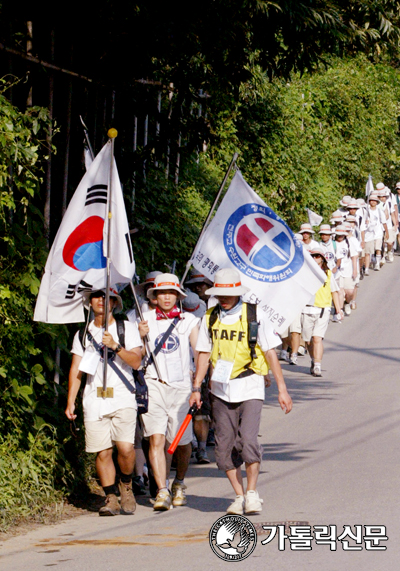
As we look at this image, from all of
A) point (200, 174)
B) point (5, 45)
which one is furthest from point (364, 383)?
point (5, 45)

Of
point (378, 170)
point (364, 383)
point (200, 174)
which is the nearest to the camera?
point (364, 383)

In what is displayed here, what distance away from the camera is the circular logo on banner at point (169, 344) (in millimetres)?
8969

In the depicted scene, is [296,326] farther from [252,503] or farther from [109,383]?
[252,503]

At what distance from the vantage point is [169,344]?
8977mm

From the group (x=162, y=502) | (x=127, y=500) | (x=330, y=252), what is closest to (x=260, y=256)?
(x=162, y=502)

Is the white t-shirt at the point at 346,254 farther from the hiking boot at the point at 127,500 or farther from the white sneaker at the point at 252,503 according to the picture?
the white sneaker at the point at 252,503

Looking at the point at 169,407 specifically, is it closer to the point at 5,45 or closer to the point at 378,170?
the point at 5,45

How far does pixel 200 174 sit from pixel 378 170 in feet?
47.7

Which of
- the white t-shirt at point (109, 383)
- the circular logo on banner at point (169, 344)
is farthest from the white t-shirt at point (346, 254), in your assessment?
the white t-shirt at point (109, 383)

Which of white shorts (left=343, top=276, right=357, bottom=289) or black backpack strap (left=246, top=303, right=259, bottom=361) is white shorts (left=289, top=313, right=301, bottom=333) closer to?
white shorts (left=343, top=276, right=357, bottom=289)

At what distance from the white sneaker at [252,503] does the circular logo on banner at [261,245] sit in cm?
251

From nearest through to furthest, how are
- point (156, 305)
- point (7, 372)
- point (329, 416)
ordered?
point (7, 372) < point (156, 305) < point (329, 416)

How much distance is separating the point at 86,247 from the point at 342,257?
12.1m

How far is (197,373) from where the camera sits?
838 centimetres
